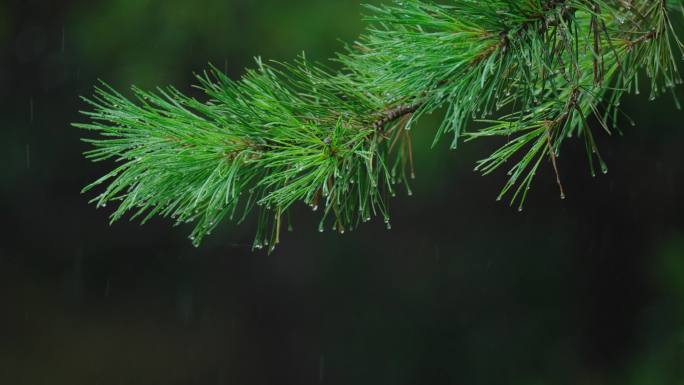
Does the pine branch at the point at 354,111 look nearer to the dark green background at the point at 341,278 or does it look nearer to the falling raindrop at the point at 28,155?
the dark green background at the point at 341,278

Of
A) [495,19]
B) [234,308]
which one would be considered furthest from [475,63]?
[234,308]

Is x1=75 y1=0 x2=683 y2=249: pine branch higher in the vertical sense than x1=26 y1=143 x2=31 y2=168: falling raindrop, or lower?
lower

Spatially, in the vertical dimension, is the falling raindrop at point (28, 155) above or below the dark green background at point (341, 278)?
above

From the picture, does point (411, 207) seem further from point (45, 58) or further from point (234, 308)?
point (45, 58)

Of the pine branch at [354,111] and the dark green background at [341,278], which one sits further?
the dark green background at [341,278]

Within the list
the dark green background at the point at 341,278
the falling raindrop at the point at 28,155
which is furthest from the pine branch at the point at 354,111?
the falling raindrop at the point at 28,155

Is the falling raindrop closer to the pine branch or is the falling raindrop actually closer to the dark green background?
the dark green background

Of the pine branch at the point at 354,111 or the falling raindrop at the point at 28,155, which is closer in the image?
the pine branch at the point at 354,111

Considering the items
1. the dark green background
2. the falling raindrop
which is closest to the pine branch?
the dark green background

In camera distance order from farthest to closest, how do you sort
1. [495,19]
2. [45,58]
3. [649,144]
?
[649,144] → [45,58] → [495,19]
